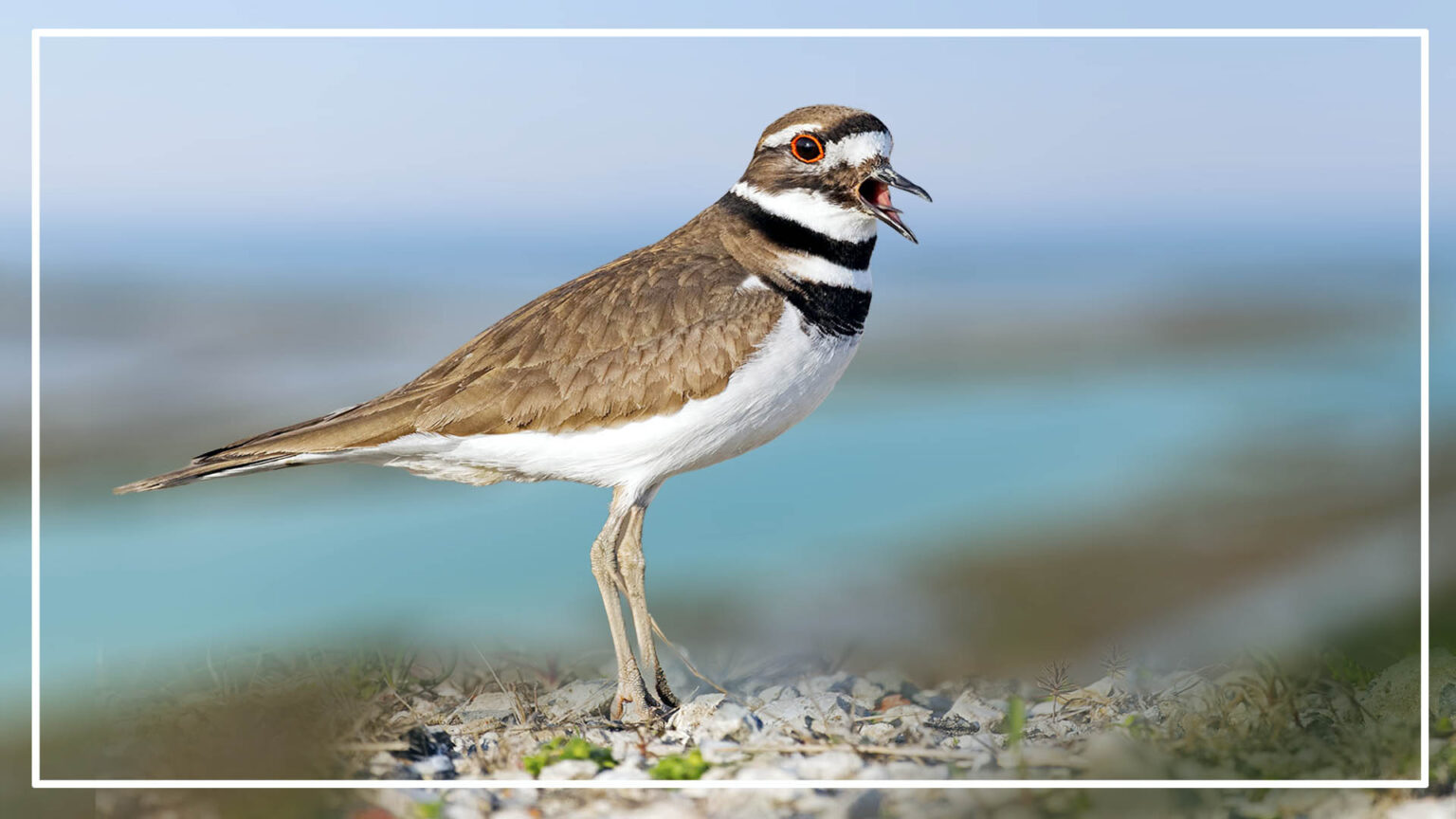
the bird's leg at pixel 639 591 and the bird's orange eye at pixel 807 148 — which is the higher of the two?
the bird's orange eye at pixel 807 148

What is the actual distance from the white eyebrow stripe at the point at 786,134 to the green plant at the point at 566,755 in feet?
8.19

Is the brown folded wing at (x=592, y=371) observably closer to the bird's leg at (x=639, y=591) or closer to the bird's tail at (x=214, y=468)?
the bird's tail at (x=214, y=468)

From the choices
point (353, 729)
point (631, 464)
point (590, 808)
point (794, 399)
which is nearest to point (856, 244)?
point (794, 399)

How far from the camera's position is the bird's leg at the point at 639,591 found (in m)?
5.31

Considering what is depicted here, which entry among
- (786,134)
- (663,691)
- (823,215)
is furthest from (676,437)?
(786,134)

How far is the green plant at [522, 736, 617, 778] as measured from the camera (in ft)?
15.4

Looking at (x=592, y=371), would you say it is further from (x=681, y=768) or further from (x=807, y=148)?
(x=681, y=768)

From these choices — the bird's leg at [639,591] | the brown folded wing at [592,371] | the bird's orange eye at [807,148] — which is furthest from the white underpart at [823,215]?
the bird's leg at [639,591]

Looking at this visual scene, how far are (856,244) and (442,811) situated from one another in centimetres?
265

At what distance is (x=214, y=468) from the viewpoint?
4875 mm

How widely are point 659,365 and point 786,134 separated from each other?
3.61ft

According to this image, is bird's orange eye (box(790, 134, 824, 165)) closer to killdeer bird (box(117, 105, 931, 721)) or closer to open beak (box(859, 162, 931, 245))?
killdeer bird (box(117, 105, 931, 721))

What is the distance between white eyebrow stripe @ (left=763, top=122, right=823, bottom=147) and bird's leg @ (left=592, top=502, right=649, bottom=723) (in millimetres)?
1654

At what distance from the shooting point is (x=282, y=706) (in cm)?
488
